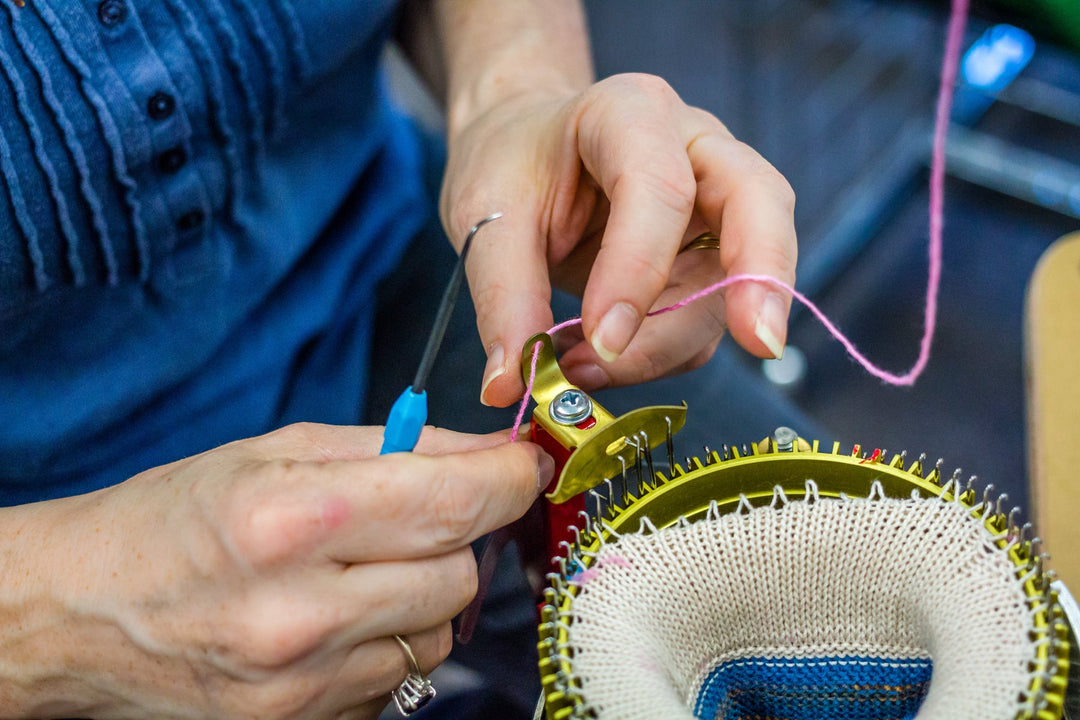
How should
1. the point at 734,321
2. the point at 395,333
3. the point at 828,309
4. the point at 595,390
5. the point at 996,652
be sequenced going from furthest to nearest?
1. the point at 828,309
2. the point at 395,333
3. the point at 595,390
4. the point at 734,321
5. the point at 996,652

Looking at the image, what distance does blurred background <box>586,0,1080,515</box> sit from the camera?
5.45ft

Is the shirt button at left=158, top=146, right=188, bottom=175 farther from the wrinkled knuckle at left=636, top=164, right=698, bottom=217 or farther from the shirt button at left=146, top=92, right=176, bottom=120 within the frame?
the wrinkled knuckle at left=636, top=164, right=698, bottom=217

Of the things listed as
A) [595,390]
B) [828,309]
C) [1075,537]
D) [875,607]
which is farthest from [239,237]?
[828,309]

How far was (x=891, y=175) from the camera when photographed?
1.87 metres

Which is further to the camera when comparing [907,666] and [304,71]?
[304,71]

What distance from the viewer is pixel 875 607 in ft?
1.65

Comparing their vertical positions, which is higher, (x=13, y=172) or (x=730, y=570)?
(x=13, y=172)

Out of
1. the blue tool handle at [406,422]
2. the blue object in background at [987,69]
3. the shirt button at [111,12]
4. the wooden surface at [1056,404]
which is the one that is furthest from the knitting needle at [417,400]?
the blue object in background at [987,69]

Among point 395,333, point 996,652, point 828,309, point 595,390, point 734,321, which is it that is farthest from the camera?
point 828,309

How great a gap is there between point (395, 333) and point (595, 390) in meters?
0.25

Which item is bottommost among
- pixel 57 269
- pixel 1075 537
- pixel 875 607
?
pixel 1075 537

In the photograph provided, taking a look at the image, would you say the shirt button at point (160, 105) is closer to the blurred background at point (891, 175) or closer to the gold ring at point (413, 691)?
the gold ring at point (413, 691)

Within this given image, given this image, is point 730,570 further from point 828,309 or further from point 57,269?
point 828,309

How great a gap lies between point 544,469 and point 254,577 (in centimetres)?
19
